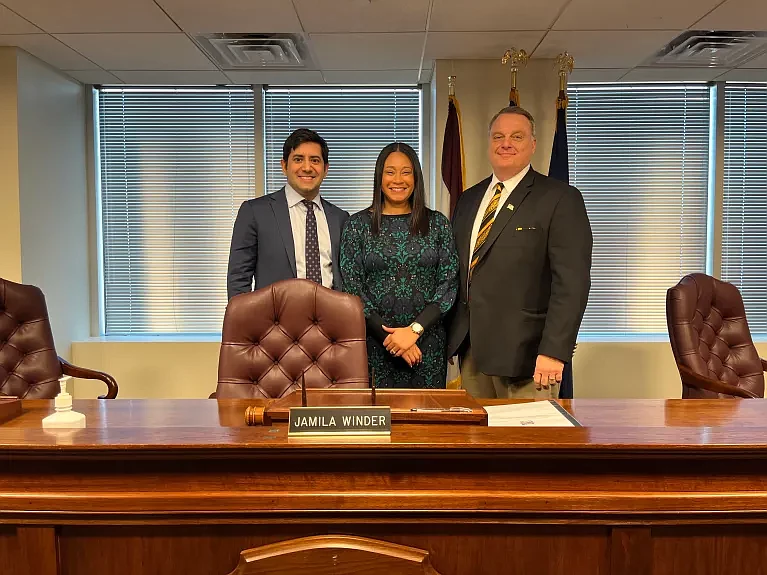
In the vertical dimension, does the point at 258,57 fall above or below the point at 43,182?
above

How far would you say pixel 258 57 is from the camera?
3.50 meters

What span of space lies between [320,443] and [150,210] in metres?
3.74

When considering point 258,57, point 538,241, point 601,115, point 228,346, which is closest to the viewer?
point 228,346

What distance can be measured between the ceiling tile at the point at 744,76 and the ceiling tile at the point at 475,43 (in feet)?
5.10

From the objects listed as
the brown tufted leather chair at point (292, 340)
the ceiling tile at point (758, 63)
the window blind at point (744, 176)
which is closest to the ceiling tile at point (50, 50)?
the brown tufted leather chair at point (292, 340)

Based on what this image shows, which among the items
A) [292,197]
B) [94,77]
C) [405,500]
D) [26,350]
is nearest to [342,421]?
[405,500]

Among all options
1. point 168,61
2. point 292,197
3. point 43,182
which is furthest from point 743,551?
point 43,182

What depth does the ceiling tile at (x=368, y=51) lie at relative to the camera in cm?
318

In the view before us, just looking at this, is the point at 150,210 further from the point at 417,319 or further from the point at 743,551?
the point at 743,551

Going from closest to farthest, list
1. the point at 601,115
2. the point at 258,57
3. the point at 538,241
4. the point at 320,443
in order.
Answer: the point at 320,443
the point at 538,241
the point at 258,57
the point at 601,115

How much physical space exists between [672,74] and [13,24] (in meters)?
3.92

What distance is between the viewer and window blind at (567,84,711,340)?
13.8 ft

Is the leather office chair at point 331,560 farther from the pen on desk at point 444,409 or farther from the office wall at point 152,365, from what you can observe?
the office wall at point 152,365

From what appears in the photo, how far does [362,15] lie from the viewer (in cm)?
287
